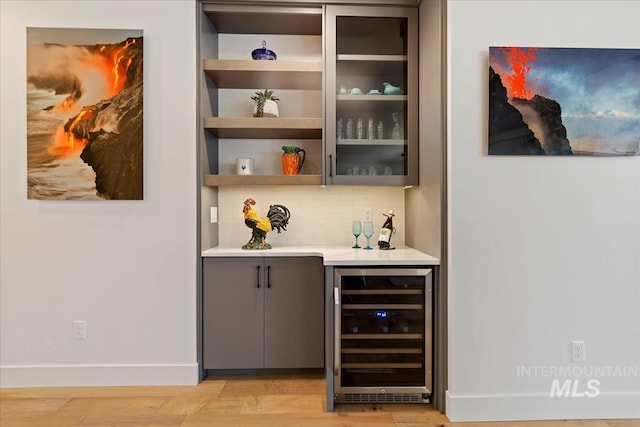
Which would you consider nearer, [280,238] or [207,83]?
[207,83]

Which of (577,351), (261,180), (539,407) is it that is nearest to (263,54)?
(261,180)

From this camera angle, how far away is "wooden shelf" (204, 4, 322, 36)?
2602mm

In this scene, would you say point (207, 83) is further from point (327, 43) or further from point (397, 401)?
point (397, 401)

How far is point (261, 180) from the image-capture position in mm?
2672

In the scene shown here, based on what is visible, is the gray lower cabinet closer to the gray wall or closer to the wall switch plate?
the wall switch plate

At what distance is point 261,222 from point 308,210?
17.7 inches

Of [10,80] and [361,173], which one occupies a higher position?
[10,80]

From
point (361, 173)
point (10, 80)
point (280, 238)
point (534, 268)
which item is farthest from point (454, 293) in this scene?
point (10, 80)

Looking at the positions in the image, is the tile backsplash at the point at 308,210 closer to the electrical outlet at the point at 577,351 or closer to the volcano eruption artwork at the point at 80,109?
the volcano eruption artwork at the point at 80,109

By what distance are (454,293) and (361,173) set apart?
100 cm

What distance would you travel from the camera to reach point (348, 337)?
2221 mm

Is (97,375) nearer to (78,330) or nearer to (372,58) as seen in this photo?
(78,330)

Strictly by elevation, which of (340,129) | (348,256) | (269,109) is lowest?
(348,256)

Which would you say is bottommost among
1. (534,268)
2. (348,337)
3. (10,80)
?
(348,337)
